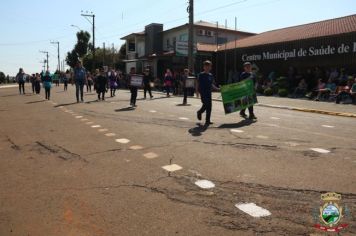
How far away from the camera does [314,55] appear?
26.2 m

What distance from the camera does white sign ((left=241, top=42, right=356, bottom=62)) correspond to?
2430cm

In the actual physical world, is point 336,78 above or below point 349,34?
below

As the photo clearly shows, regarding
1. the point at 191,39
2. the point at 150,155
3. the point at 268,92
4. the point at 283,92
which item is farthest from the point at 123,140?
the point at 191,39

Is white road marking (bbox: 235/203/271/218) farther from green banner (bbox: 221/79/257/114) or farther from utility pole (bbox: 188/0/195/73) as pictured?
utility pole (bbox: 188/0/195/73)

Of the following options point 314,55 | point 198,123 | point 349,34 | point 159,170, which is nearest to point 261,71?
point 314,55

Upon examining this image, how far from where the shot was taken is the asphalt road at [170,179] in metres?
4.42

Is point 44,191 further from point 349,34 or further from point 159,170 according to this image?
point 349,34

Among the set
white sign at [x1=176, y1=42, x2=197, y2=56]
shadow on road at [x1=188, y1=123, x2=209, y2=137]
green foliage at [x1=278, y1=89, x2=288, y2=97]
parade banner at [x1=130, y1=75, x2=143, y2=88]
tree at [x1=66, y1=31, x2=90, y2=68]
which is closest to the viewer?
shadow on road at [x1=188, y1=123, x2=209, y2=137]

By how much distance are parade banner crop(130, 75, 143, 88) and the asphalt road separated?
8.25 meters

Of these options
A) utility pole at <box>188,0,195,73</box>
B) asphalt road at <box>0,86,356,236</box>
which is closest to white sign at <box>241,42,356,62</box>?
utility pole at <box>188,0,195,73</box>

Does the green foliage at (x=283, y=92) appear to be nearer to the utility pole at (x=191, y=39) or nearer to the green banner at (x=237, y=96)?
the utility pole at (x=191, y=39)

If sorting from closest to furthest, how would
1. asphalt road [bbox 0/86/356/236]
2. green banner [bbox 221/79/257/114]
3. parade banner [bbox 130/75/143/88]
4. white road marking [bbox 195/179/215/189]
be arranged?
asphalt road [bbox 0/86/356/236] → white road marking [bbox 195/179/215/189] → green banner [bbox 221/79/257/114] → parade banner [bbox 130/75/143/88]

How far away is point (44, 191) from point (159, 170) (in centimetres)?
172

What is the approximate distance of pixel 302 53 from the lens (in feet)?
89.0
